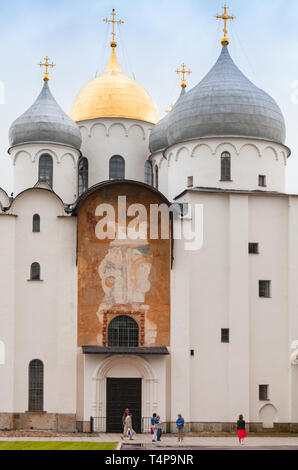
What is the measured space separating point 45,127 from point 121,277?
8.20m

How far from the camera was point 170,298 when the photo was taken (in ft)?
106

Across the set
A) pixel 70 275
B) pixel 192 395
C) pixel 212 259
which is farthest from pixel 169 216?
pixel 192 395

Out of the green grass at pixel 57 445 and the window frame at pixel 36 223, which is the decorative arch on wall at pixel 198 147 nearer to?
the window frame at pixel 36 223

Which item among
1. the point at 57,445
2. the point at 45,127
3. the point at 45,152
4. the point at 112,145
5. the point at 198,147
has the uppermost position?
the point at 45,127

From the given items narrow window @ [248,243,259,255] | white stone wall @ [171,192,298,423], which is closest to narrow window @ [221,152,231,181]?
white stone wall @ [171,192,298,423]

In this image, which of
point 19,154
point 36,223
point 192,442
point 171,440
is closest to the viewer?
point 192,442

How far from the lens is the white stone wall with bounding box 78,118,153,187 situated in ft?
128

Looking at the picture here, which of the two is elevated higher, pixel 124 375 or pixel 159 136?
pixel 159 136

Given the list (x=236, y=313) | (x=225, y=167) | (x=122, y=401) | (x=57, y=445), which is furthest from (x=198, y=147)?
(x=57, y=445)

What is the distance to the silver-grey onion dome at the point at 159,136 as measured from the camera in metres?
38.4

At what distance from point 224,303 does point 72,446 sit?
8988 mm

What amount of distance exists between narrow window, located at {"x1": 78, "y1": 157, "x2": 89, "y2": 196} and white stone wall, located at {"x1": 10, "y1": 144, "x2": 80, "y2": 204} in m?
1.64

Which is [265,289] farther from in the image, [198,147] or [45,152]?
[45,152]

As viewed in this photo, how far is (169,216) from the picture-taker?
3259 centimetres
